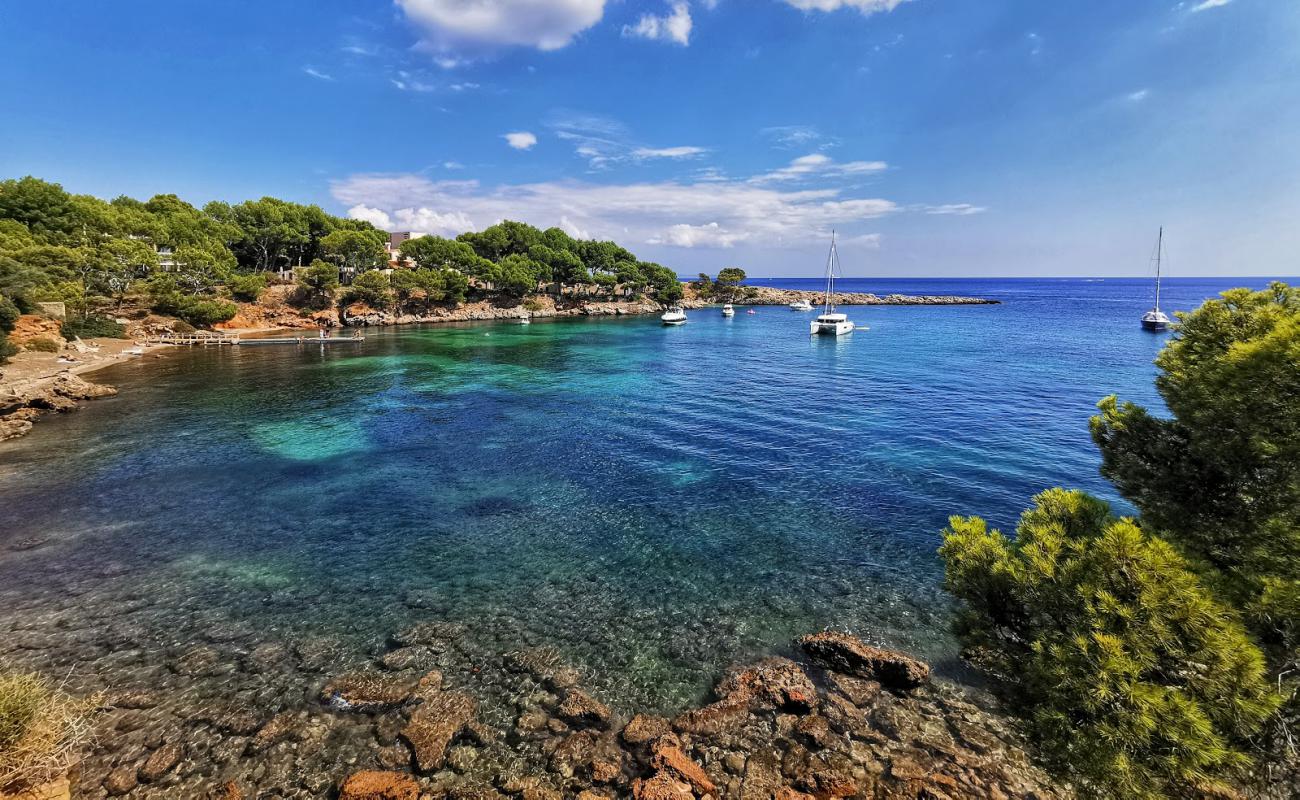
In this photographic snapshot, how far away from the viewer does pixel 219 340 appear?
5947cm

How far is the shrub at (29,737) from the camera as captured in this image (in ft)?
23.6

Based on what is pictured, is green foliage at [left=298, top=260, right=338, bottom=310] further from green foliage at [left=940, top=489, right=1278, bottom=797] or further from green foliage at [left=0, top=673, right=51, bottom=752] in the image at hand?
green foliage at [left=940, top=489, right=1278, bottom=797]

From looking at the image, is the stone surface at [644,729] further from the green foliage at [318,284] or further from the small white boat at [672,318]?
the green foliage at [318,284]

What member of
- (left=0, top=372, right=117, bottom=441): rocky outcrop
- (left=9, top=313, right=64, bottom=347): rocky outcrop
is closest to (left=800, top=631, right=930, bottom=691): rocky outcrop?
(left=0, top=372, right=117, bottom=441): rocky outcrop

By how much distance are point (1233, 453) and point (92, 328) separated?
82483mm

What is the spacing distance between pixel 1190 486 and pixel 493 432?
28107 millimetres

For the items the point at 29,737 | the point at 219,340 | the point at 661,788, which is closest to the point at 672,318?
the point at 219,340

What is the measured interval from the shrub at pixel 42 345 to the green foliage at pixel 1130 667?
219 feet

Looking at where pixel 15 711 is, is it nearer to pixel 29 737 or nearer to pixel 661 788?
pixel 29 737

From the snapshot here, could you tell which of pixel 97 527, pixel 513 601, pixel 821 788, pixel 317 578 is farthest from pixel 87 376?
pixel 821 788

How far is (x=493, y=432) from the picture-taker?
2986cm

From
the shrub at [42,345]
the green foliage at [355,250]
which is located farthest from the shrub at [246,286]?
the shrub at [42,345]

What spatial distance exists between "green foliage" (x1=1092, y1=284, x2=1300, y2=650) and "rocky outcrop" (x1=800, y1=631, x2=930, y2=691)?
558 cm

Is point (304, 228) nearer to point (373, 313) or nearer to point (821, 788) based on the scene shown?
point (373, 313)
